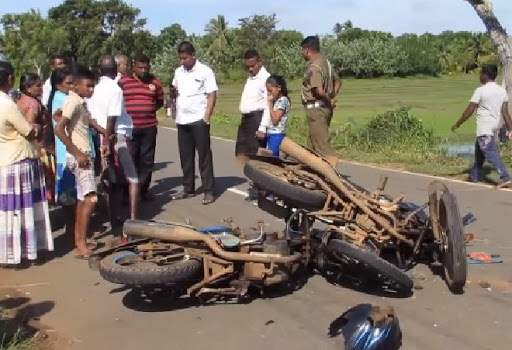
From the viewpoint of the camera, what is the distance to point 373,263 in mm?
5324

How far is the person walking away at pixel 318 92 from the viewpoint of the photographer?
9133 mm

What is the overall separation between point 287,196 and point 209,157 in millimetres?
3871

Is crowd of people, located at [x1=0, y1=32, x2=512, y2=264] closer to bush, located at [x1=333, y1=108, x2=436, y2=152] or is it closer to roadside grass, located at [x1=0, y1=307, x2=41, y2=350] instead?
roadside grass, located at [x1=0, y1=307, x2=41, y2=350]

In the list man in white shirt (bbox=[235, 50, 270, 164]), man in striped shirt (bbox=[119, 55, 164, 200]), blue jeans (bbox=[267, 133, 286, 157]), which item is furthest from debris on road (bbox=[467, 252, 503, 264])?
man in striped shirt (bbox=[119, 55, 164, 200])

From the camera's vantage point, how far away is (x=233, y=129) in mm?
20844

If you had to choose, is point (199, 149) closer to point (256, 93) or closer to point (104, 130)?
point (256, 93)

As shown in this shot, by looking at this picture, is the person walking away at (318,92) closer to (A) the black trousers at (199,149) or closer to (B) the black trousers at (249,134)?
(B) the black trousers at (249,134)

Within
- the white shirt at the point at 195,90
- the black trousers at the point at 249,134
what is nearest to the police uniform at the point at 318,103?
the black trousers at the point at 249,134

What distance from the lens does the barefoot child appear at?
9078mm

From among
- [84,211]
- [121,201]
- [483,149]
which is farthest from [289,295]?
[483,149]

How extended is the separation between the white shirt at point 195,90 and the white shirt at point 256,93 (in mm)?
553

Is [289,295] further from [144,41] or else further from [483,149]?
[144,41]

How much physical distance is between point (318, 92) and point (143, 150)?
2.33m

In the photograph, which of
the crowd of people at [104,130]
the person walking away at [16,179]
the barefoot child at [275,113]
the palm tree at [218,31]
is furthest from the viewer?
the palm tree at [218,31]
